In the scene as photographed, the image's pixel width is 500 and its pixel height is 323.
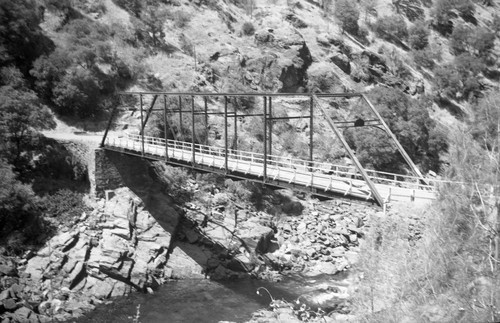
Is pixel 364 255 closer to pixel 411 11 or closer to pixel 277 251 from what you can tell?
pixel 277 251

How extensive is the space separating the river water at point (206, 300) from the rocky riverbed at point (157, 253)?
0.78 m

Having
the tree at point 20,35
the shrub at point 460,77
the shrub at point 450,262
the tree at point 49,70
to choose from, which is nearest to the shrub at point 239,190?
the tree at point 49,70

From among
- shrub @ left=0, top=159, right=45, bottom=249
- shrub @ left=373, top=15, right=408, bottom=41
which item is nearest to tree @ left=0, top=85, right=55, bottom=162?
shrub @ left=0, top=159, right=45, bottom=249

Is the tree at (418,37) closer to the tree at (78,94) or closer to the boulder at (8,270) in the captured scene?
the tree at (78,94)

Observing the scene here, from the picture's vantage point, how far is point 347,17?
A: 74.5m

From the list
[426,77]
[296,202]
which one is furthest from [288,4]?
[296,202]

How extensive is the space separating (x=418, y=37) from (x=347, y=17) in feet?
50.1

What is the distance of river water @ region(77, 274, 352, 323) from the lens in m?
25.7

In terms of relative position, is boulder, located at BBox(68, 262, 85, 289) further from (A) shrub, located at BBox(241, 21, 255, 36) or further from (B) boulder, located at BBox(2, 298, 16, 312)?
(A) shrub, located at BBox(241, 21, 255, 36)

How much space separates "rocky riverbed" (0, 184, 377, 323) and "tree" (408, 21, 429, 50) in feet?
165

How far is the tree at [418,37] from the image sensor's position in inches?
3108

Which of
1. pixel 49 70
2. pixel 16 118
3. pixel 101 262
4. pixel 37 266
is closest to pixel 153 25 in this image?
pixel 49 70

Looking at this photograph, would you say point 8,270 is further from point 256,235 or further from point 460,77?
point 460,77

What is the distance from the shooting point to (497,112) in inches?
396
